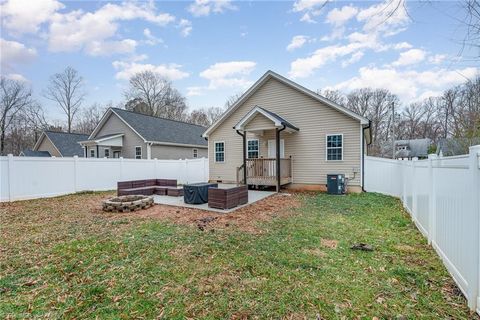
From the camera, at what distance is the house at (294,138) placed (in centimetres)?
1141

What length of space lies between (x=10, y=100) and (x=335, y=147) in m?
42.8

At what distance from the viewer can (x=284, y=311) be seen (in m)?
2.49

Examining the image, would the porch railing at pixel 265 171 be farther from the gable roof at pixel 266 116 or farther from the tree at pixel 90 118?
the tree at pixel 90 118

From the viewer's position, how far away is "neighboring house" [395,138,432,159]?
36344mm

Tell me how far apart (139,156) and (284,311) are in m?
19.8

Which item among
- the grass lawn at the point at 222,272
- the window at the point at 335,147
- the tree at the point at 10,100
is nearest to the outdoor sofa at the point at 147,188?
the grass lawn at the point at 222,272

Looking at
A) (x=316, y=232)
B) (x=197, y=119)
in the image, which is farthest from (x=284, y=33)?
(x=197, y=119)

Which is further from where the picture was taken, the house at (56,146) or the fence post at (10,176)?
the house at (56,146)

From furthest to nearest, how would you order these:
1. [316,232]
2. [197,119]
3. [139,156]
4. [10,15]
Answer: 1. [197,119]
2. [139,156]
3. [10,15]
4. [316,232]

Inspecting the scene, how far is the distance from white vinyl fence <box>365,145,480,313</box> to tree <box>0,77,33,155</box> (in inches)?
1762

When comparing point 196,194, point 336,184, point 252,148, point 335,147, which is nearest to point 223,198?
point 196,194

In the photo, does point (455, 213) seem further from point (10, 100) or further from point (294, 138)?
point (10, 100)

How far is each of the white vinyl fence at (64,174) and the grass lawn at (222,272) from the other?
431 cm

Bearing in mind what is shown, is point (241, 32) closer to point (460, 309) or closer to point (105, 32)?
point (105, 32)
